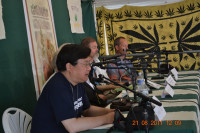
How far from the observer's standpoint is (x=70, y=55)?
65.5 inches

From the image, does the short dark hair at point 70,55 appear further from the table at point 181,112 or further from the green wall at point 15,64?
the green wall at point 15,64

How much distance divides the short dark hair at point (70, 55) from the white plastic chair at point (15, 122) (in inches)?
19.0

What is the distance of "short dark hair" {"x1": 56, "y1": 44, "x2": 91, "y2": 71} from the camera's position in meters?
1.66

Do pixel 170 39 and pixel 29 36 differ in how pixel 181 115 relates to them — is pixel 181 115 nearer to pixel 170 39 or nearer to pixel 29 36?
pixel 29 36

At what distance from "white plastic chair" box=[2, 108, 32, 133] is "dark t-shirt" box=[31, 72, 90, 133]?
164 millimetres

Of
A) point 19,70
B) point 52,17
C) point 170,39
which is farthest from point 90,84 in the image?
point 170,39

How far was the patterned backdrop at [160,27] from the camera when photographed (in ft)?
17.6

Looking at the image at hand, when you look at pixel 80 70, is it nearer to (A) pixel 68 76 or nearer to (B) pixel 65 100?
(A) pixel 68 76

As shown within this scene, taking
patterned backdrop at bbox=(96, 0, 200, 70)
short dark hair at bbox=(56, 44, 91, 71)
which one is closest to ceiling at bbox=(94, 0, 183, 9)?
patterned backdrop at bbox=(96, 0, 200, 70)

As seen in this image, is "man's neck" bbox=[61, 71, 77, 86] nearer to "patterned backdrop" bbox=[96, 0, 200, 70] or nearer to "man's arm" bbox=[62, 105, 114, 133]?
"man's arm" bbox=[62, 105, 114, 133]

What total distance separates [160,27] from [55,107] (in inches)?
178

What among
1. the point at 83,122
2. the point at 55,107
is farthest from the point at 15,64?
the point at 83,122

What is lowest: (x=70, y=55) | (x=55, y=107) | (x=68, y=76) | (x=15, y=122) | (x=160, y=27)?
(x=15, y=122)

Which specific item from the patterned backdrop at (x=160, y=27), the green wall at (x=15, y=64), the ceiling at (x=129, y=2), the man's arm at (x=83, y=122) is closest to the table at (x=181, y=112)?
the man's arm at (x=83, y=122)
